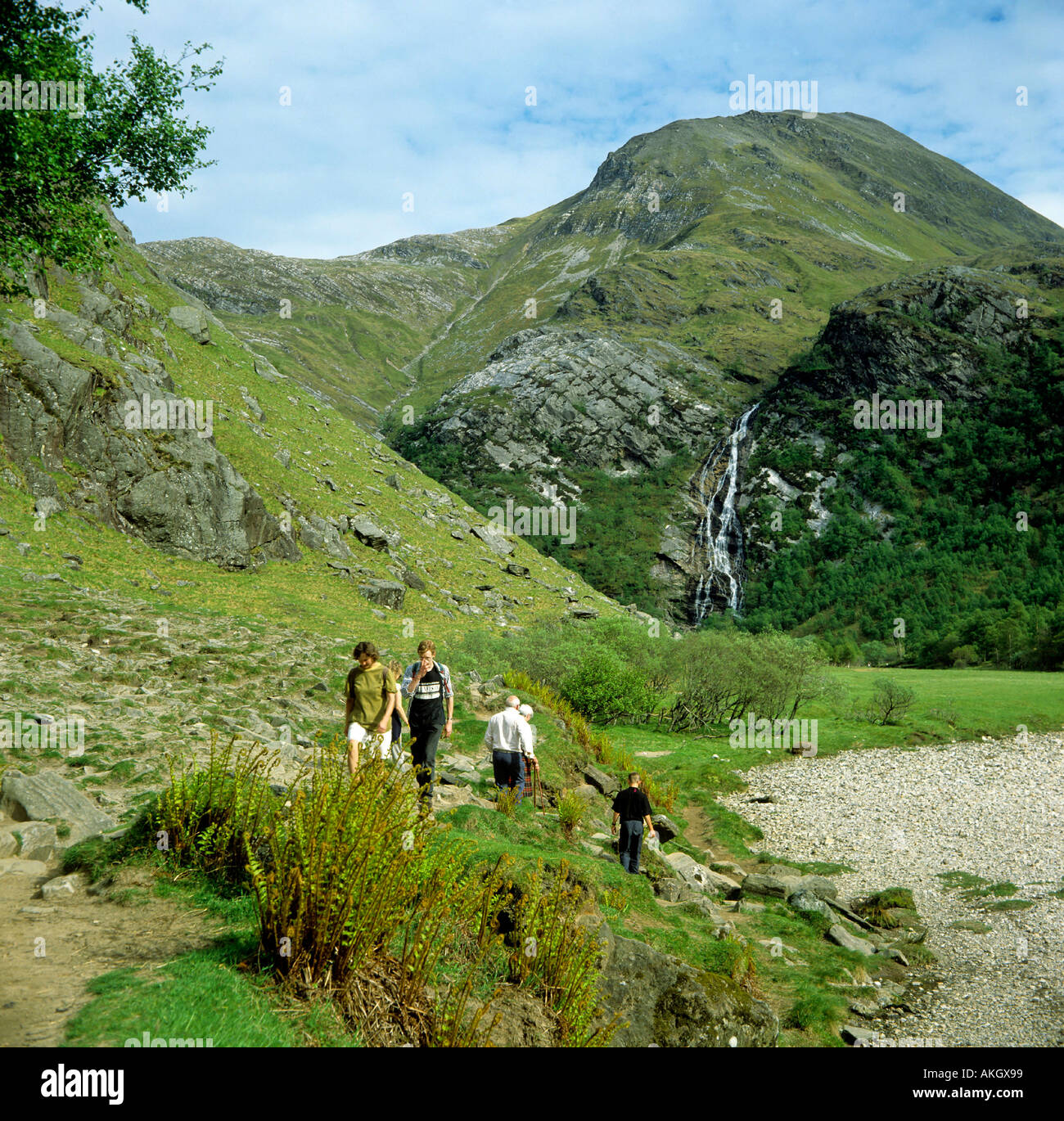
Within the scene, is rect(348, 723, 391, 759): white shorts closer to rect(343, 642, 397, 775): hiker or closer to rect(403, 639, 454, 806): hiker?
rect(343, 642, 397, 775): hiker

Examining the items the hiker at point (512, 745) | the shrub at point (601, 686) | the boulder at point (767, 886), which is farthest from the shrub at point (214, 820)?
the shrub at point (601, 686)

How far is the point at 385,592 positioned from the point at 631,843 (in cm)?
2258

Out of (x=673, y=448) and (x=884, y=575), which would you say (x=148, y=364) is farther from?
(x=673, y=448)

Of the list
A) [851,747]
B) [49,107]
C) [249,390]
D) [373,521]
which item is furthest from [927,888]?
[249,390]

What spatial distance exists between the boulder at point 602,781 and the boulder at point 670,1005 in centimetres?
1128

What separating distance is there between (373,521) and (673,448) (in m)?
120

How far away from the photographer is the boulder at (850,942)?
43.1 ft

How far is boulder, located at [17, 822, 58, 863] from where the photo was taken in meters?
6.71

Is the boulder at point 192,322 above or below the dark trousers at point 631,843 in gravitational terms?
above

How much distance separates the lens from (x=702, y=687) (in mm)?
38094

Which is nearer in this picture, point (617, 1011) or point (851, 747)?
point (617, 1011)

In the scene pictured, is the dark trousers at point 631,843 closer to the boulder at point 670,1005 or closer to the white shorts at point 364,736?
the boulder at point 670,1005
